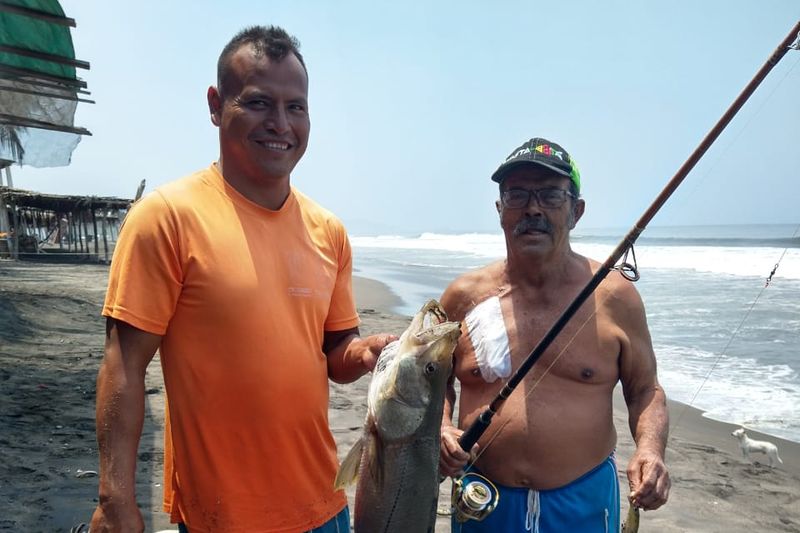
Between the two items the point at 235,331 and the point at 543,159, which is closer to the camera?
the point at 235,331

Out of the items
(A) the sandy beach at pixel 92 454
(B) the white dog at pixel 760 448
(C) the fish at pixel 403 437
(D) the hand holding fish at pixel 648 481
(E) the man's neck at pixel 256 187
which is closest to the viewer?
(C) the fish at pixel 403 437

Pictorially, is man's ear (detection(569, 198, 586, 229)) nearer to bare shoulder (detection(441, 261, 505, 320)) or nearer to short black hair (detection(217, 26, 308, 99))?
bare shoulder (detection(441, 261, 505, 320))

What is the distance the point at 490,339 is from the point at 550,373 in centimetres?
35

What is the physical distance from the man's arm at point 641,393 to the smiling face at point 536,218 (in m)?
0.47

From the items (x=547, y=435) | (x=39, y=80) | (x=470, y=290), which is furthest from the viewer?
(x=39, y=80)

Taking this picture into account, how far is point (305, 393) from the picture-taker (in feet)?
7.82

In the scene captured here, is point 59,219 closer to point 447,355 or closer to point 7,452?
point 7,452

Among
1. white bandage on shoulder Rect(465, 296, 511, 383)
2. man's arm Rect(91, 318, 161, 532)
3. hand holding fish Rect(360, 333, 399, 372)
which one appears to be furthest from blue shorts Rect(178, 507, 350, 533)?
white bandage on shoulder Rect(465, 296, 511, 383)

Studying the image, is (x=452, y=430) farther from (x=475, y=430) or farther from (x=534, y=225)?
(x=534, y=225)

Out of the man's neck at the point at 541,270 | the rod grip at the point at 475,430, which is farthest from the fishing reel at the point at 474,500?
the man's neck at the point at 541,270

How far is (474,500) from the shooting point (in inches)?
112

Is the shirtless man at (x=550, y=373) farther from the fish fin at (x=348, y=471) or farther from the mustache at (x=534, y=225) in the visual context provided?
the fish fin at (x=348, y=471)

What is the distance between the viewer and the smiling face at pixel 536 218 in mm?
3184

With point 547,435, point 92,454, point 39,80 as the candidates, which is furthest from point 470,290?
point 39,80
